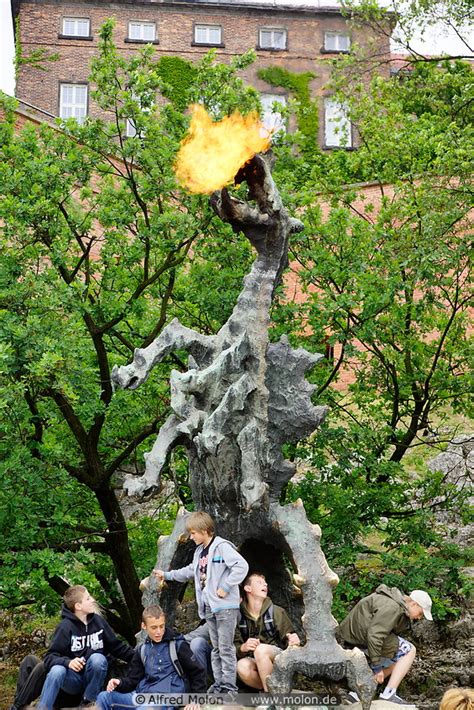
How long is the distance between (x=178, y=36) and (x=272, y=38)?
3573 mm

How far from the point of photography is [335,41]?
38.9 m

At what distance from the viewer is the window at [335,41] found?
3866 cm

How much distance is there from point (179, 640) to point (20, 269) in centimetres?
613

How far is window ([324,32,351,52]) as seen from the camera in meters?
38.7

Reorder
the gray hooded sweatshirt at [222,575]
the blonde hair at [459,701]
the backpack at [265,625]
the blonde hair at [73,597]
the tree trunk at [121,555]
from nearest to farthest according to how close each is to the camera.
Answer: the blonde hair at [459,701] < the gray hooded sweatshirt at [222,575] < the blonde hair at [73,597] < the backpack at [265,625] < the tree trunk at [121,555]

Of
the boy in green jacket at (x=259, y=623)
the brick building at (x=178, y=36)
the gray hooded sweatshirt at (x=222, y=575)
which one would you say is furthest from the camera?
the brick building at (x=178, y=36)

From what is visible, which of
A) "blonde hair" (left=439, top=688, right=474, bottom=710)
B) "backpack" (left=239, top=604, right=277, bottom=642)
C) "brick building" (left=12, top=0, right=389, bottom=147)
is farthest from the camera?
"brick building" (left=12, top=0, right=389, bottom=147)

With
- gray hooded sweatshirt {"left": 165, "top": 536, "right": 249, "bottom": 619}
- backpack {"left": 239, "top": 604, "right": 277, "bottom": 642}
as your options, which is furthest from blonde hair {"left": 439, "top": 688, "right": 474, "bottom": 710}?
backpack {"left": 239, "top": 604, "right": 277, "bottom": 642}

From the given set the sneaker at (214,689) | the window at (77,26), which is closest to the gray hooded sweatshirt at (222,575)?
the sneaker at (214,689)

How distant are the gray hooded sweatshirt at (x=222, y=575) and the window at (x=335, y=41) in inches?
1315

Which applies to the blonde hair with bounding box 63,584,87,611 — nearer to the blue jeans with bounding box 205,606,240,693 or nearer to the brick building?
the blue jeans with bounding box 205,606,240,693

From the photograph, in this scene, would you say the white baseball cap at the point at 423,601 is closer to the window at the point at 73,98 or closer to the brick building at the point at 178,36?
the brick building at the point at 178,36

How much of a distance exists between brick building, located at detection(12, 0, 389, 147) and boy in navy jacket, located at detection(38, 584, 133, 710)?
3062cm

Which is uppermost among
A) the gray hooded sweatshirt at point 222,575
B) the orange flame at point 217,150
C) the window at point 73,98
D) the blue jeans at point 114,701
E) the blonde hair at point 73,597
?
the window at point 73,98
